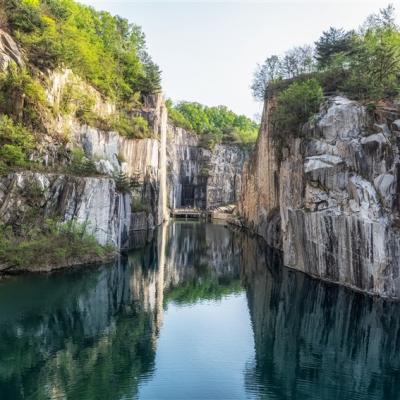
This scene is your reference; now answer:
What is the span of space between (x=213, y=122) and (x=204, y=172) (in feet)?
89.9

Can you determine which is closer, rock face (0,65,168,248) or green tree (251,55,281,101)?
rock face (0,65,168,248)

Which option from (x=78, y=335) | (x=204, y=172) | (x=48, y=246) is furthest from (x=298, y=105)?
(x=204, y=172)

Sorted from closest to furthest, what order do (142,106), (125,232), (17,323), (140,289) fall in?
(17,323), (140,289), (125,232), (142,106)

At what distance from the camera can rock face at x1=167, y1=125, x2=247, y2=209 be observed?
76.7 meters

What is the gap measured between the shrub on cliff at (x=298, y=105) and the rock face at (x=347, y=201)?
1401 mm

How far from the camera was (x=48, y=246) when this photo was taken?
89.2 feet

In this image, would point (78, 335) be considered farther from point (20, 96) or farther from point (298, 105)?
point (298, 105)

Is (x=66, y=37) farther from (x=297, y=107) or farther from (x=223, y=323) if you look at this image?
(x=223, y=323)

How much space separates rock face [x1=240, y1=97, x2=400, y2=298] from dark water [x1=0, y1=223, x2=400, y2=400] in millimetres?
1483

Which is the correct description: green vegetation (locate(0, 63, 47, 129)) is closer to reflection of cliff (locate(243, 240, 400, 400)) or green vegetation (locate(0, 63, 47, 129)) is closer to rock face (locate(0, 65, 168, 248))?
rock face (locate(0, 65, 168, 248))

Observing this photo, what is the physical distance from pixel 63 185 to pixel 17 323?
508 inches

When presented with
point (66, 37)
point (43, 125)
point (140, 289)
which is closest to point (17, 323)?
point (140, 289)

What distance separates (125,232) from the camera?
37.0 m

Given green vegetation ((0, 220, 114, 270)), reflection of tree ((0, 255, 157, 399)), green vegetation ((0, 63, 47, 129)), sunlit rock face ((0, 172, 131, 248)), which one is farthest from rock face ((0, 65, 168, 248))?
reflection of tree ((0, 255, 157, 399))
